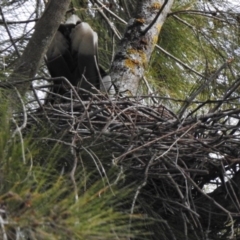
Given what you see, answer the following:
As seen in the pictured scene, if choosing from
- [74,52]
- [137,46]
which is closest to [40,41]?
[74,52]

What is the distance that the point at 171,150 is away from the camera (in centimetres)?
223

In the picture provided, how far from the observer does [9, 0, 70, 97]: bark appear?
7.73 feet

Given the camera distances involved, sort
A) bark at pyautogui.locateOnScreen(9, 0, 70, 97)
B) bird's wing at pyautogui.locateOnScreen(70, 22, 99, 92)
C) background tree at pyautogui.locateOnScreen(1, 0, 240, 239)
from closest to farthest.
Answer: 1. background tree at pyautogui.locateOnScreen(1, 0, 240, 239)
2. bark at pyautogui.locateOnScreen(9, 0, 70, 97)
3. bird's wing at pyautogui.locateOnScreen(70, 22, 99, 92)

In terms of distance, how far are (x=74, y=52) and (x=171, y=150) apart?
871mm

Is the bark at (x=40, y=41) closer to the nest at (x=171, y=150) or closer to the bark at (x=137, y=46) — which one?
the nest at (x=171, y=150)

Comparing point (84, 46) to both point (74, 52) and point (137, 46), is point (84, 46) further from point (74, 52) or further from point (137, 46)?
point (137, 46)

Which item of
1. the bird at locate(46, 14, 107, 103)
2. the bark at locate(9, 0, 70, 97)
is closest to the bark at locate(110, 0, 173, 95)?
the bird at locate(46, 14, 107, 103)

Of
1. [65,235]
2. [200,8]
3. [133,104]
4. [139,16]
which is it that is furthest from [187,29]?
[65,235]

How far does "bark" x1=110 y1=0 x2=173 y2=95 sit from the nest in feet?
2.00

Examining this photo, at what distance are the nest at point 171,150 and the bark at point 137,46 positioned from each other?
0.61 m

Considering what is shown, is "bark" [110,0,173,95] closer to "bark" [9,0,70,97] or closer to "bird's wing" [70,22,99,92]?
"bird's wing" [70,22,99,92]

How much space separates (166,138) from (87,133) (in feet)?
0.65

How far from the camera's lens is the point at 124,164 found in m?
2.17

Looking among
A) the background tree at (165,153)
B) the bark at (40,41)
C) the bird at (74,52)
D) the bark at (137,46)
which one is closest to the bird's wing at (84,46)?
the bird at (74,52)
